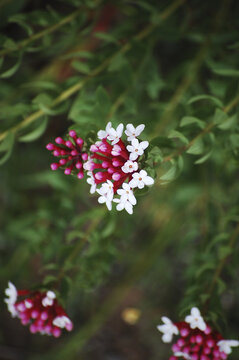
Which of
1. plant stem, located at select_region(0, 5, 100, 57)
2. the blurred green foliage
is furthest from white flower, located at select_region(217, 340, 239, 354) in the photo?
plant stem, located at select_region(0, 5, 100, 57)

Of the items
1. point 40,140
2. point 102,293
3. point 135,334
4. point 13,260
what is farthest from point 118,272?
point 40,140

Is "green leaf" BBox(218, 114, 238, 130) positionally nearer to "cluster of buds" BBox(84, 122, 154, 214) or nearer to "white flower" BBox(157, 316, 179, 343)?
"cluster of buds" BBox(84, 122, 154, 214)

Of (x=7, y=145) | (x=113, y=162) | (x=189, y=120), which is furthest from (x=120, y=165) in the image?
(x=7, y=145)

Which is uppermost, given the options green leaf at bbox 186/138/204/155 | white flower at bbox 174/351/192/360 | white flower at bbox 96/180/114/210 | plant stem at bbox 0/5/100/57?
plant stem at bbox 0/5/100/57

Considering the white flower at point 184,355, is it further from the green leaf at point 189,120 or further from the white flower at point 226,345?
the green leaf at point 189,120

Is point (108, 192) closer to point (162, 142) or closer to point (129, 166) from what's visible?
point (129, 166)

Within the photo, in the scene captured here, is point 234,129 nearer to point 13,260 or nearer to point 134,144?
point 134,144

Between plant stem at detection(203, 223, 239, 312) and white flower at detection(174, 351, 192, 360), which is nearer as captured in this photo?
white flower at detection(174, 351, 192, 360)
